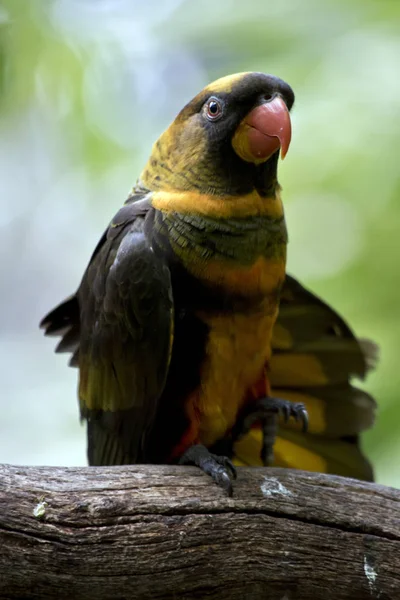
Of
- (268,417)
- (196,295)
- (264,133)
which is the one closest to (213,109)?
(264,133)

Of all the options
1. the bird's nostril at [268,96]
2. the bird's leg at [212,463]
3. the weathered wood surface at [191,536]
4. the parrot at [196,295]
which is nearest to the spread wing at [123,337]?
the parrot at [196,295]

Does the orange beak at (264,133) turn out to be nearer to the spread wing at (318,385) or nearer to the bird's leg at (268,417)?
the spread wing at (318,385)

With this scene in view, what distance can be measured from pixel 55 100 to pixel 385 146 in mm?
1425

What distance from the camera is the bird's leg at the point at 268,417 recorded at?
2.46 metres

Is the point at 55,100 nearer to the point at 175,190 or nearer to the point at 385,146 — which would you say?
the point at 175,190

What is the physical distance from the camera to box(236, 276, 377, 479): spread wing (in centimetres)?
273

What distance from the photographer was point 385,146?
3.03 meters

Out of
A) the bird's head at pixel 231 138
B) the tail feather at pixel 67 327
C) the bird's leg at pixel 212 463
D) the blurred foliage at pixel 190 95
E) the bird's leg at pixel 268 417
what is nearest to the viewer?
the bird's leg at pixel 212 463

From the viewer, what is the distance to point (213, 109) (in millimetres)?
2344

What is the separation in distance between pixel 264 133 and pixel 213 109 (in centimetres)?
22

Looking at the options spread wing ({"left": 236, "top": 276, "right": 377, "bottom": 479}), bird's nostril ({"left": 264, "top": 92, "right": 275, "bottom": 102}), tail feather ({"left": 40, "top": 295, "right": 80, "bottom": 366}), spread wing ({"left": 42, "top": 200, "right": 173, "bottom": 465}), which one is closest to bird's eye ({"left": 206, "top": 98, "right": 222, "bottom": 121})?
bird's nostril ({"left": 264, "top": 92, "right": 275, "bottom": 102})

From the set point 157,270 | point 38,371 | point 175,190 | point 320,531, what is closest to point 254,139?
point 175,190

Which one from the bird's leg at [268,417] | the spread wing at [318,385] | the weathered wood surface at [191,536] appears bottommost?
the weathered wood surface at [191,536]

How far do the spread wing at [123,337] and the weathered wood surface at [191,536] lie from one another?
335 mm
